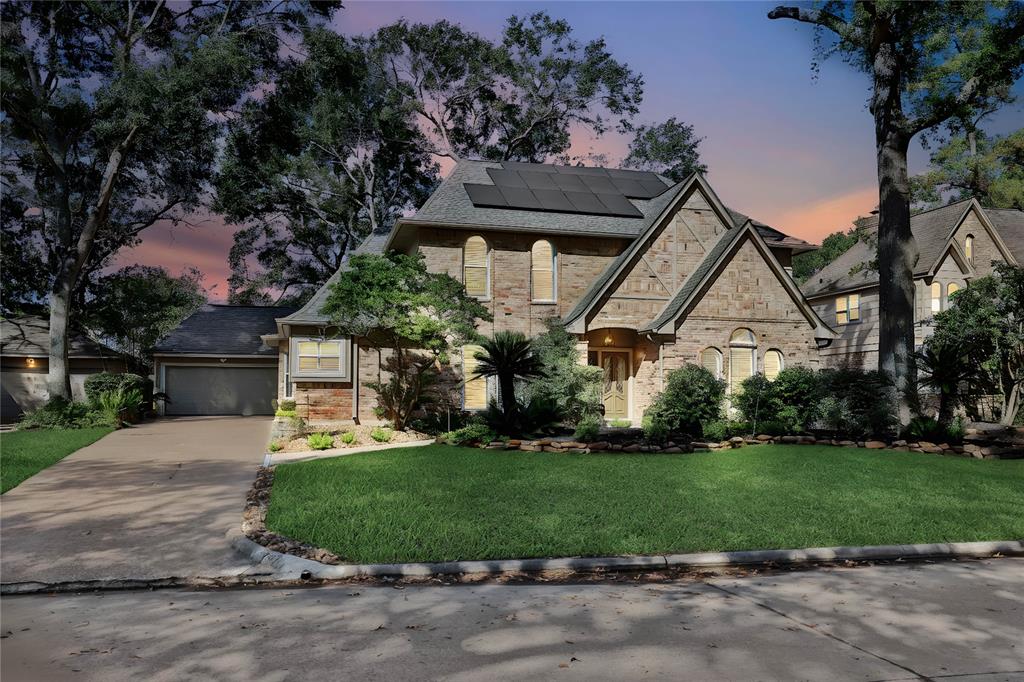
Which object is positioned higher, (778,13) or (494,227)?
(778,13)

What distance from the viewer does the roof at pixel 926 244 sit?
26.7 meters

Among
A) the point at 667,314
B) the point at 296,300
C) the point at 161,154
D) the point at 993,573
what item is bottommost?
the point at 993,573

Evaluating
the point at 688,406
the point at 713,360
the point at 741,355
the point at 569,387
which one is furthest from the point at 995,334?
the point at 569,387

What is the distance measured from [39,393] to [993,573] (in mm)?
30521

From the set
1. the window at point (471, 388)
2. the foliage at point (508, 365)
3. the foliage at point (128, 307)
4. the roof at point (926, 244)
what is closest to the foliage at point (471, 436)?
the foliage at point (508, 365)

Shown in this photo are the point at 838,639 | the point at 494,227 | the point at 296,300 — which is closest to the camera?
the point at 838,639

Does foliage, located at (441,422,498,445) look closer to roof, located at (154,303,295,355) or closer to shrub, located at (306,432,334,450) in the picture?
shrub, located at (306,432,334,450)

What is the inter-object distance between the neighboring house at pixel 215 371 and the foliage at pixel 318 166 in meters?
5.85

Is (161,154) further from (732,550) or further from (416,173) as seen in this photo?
(732,550)

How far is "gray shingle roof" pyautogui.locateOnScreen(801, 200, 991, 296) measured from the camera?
26750mm

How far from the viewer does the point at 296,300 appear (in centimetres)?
3872

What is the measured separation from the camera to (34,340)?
27.5 m

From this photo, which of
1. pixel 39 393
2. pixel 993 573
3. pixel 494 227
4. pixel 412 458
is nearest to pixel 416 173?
pixel 494 227

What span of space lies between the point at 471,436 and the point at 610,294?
6.98 meters
